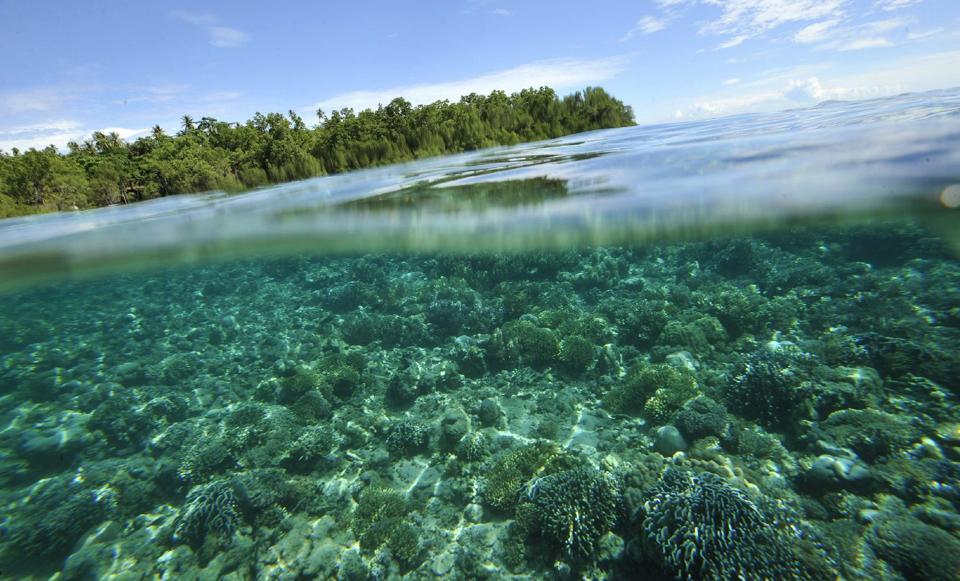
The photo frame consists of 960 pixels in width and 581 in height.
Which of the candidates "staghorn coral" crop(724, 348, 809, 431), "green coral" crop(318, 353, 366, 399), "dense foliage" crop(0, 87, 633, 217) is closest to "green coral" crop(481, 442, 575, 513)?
"staghorn coral" crop(724, 348, 809, 431)

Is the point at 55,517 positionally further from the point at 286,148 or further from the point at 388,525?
the point at 286,148

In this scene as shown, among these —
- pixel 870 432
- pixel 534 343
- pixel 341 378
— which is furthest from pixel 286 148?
pixel 870 432

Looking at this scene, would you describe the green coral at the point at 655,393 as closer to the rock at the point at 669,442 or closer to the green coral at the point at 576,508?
the rock at the point at 669,442

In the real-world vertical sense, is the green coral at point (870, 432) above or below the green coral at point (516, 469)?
above

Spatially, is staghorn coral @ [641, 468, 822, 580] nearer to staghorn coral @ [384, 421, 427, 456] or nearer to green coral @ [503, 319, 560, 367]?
staghorn coral @ [384, 421, 427, 456]

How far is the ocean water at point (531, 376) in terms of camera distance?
5.73 meters

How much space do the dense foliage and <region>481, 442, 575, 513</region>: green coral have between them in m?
19.4

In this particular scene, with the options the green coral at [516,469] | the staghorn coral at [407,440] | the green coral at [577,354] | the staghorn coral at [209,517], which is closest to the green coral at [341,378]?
the staghorn coral at [407,440]

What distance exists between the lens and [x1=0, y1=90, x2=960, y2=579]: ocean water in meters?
5.73

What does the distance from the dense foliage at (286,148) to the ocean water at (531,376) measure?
4027mm

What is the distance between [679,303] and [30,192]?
2931cm

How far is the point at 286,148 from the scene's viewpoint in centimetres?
2164

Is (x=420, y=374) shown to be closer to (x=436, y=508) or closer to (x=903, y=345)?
(x=436, y=508)

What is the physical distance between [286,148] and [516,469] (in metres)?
21.7
